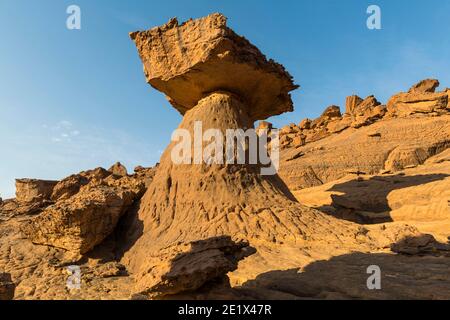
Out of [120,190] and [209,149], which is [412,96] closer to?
[209,149]

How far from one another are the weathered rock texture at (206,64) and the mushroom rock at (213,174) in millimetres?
27

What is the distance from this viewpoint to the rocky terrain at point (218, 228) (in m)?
4.41

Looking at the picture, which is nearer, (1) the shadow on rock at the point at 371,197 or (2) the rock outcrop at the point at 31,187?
(1) the shadow on rock at the point at 371,197

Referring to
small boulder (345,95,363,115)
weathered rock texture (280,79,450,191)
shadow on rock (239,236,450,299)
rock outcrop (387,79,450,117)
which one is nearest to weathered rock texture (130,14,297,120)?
shadow on rock (239,236,450,299)

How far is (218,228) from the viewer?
7.28 metres

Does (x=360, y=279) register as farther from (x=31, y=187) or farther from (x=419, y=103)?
(x=419, y=103)

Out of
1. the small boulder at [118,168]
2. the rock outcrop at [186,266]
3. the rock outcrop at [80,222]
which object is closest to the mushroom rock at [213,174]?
the rock outcrop at [80,222]

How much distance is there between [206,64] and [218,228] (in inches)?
170

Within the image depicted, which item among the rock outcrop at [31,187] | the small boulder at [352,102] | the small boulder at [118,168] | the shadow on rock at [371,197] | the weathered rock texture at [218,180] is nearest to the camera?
the weathered rock texture at [218,180]

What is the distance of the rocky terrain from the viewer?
174 inches

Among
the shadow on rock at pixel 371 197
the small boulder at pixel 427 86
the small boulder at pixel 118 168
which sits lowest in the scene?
the shadow on rock at pixel 371 197

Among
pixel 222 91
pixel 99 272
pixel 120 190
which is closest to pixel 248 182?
pixel 222 91

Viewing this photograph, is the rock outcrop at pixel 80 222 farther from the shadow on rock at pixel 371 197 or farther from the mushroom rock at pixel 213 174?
the shadow on rock at pixel 371 197

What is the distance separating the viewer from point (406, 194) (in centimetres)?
1225
